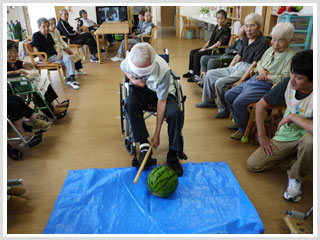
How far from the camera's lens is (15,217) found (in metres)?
1.68

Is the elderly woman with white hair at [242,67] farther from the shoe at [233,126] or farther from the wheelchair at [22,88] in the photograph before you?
the wheelchair at [22,88]

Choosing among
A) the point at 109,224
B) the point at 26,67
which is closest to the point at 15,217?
the point at 109,224

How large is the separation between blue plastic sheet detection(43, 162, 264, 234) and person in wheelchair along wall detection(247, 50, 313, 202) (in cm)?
33

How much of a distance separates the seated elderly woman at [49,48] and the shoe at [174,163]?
8.15 feet

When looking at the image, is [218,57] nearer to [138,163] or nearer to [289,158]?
[289,158]

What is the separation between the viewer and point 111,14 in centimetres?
774

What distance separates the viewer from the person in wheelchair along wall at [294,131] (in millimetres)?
1601

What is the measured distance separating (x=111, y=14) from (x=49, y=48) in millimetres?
4489

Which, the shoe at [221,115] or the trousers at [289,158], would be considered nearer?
the trousers at [289,158]

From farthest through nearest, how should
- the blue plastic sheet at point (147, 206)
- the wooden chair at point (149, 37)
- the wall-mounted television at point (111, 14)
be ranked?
the wall-mounted television at point (111, 14) → the wooden chair at point (149, 37) → the blue plastic sheet at point (147, 206)

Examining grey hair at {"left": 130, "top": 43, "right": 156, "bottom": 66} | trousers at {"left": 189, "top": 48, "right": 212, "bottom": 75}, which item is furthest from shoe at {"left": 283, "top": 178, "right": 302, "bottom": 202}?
trousers at {"left": 189, "top": 48, "right": 212, "bottom": 75}

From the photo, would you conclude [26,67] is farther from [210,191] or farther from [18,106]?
[210,191]

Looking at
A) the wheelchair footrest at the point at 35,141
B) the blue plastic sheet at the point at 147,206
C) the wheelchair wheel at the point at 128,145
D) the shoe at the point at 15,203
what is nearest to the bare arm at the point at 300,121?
the blue plastic sheet at the point at 147,206

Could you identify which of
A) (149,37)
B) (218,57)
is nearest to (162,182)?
(218,57)
